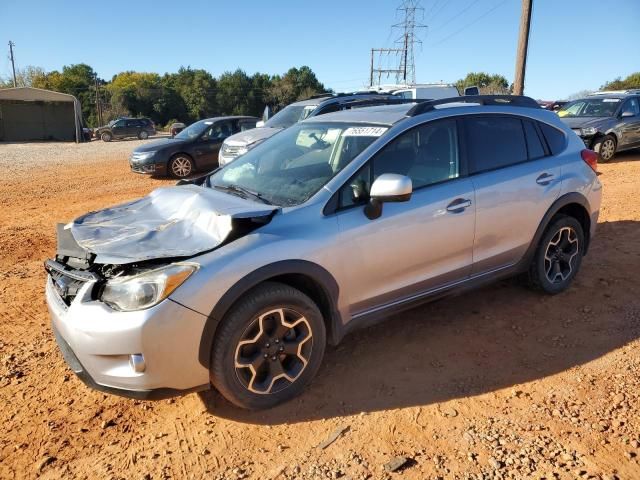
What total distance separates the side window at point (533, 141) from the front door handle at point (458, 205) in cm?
97

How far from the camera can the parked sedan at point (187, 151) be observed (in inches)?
481

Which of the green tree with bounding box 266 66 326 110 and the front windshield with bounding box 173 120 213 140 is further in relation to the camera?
the green tree with bounding box 266 66 326 110

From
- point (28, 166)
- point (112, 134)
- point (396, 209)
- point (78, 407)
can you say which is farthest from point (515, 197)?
point (112, 134)

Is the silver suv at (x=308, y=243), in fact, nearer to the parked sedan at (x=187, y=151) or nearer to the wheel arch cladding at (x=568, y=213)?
the wheel arch cladding at (x=568, y=213)

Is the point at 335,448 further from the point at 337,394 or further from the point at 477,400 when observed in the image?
the point at 477,400

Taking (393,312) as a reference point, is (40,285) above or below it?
below

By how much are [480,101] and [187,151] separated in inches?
383

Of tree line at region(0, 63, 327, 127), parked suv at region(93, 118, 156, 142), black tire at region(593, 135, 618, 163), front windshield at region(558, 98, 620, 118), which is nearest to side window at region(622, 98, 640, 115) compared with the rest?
front windshield at region(558, 98, 620, 118)

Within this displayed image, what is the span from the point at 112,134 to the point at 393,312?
1403 inches

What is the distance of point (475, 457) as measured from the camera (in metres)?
2.58

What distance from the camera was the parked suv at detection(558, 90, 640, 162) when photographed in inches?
486

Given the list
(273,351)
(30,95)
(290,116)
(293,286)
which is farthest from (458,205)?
(30,95)

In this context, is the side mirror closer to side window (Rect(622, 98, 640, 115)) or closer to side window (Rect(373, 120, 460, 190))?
side window (Rect(373, 120, 460, 190))

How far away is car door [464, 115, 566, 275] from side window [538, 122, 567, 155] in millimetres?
62
